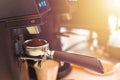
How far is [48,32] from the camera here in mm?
708

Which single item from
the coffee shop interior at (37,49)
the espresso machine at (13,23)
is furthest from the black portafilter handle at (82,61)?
the espresso machine at (13,23)

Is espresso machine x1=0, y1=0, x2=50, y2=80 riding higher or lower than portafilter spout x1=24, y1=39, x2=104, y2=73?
higher

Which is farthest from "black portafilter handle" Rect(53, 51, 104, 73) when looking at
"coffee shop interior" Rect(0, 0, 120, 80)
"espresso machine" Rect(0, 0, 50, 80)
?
"espresso machine" Rect(0, 0, 50, 80)

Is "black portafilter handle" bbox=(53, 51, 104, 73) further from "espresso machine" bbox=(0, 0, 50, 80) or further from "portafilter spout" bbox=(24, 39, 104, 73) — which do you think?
"espresso machine" bbox=(0, 0, 50, 80)

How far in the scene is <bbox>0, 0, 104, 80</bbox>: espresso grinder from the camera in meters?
0.48

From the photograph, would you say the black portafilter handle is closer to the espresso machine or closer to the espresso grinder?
the espresso grinder

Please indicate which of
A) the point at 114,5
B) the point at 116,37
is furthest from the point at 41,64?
the point at 116,37

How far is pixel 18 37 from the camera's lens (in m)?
0.58

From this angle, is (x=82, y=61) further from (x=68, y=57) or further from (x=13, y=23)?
(x=13, y=23)

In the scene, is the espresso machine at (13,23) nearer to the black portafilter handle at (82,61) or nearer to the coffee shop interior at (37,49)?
the coffee shop interior at (37,49)

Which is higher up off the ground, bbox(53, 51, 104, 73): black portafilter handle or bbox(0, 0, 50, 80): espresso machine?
bbox(0, 0, 50, 80): espresso machine

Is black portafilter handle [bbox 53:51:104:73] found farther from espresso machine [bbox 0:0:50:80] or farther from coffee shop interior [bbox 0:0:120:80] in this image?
espresso machine [bbox 0:0:50:80]

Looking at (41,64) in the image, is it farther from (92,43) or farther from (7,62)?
(92,43)

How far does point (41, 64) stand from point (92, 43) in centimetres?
213
